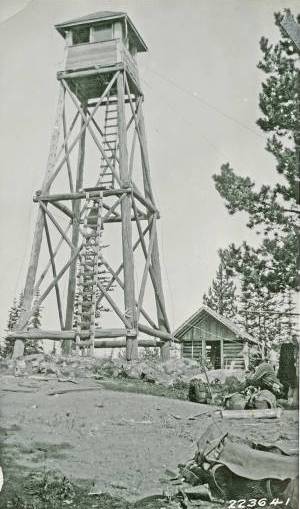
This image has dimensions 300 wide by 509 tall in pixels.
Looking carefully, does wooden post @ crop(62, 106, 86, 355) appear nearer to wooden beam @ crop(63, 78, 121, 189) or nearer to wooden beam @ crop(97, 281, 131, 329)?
wooden beam @ crop(63, 78, 121, 189)

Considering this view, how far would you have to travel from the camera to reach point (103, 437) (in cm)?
455

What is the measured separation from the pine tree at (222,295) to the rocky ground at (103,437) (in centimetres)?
125

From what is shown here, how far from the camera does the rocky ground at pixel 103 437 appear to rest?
13.9 feet

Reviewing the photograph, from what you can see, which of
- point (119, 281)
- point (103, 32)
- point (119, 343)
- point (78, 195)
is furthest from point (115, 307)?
point (103, 32)

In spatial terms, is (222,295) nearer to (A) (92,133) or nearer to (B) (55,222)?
(B) (55,222)

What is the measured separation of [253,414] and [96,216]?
4531 millimetres

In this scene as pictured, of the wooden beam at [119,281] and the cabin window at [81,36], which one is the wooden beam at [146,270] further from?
the cabin window at [81,36]

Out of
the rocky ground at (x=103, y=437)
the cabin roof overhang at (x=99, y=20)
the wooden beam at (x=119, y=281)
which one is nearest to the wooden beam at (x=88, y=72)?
the cabin roof overhang at (x=99, y=20)

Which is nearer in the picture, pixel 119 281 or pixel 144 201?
pixel 119 281

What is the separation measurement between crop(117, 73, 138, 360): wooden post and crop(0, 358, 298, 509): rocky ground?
7.05ft

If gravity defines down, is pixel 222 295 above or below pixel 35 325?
above

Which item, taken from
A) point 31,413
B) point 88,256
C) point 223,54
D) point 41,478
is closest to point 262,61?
point 223,54

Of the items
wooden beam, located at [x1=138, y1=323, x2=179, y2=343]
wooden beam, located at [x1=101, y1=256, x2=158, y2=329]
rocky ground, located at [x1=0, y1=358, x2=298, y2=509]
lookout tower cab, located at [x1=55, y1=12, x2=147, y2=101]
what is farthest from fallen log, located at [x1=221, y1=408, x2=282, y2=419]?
lookout tower cab, located at [x1=55, y1=12, x2=147, y2=101]

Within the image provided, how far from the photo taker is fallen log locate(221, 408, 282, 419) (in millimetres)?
4789
